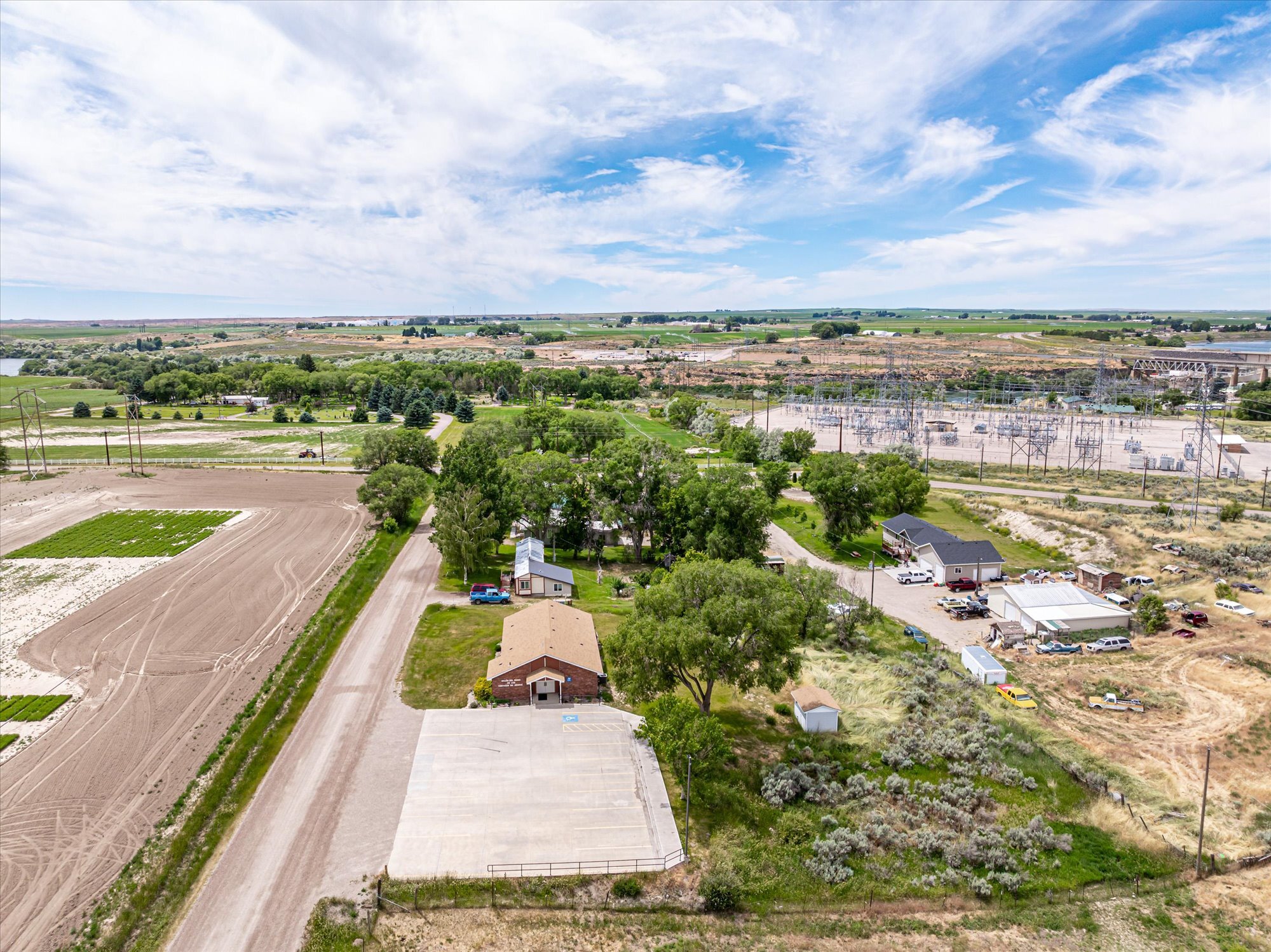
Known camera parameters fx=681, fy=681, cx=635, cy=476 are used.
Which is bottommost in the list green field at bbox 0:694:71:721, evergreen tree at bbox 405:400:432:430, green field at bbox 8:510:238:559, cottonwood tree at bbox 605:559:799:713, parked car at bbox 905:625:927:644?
parked car at bbox 905:625:927:644

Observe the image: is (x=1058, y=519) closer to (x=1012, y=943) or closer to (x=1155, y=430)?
(x=1012, y=943)

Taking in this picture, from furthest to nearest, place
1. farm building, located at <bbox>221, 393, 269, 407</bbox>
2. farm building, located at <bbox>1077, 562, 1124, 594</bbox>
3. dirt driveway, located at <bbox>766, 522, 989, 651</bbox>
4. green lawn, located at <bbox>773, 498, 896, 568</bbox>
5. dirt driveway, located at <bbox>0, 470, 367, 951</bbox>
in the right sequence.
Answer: farm building, located at <bbox>221, 393, 269, 407</bbox> < green lawn, located at <bbox>773, 498, 896, 568</bbox> < farm building, located at <bbox>1077, 562, 1124, 594</bbox> < dirt driveway, located at <bbox>766, 522, 989, 651</bbox> < dirt driveway, located at <bbox>0, 470, 367, 951</bbox>

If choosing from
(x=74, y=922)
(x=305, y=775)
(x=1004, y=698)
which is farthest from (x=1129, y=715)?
(x=74, y=922)

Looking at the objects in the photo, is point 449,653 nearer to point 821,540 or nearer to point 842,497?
point 842,497

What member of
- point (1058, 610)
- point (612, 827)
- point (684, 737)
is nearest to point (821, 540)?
A: point (1058, 610)

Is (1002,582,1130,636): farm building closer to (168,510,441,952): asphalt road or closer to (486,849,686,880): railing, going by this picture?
(486,849,686,880): railing

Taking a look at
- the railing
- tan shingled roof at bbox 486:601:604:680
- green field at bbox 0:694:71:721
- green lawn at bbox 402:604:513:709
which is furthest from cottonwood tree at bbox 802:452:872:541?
green field at bbox 0:694:71:721
